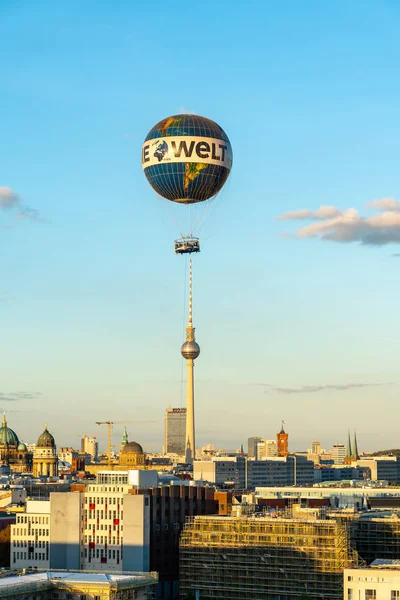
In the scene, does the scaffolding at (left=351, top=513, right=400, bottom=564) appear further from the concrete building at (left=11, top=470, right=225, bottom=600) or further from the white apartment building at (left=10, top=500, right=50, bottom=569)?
the white apartment building at (left=10, top=500, right=50, bottom=569)

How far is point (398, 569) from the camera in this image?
109625 millimetres

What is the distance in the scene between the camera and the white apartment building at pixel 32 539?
146250mm

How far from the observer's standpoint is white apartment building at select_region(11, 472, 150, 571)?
463 feet

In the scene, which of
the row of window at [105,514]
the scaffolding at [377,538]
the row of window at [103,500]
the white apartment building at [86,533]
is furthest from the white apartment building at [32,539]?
the scaffolding at [377,538]

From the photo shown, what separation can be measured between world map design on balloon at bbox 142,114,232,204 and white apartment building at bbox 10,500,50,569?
40.1 m

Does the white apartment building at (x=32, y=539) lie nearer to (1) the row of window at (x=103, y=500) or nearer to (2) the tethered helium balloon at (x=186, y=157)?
(1) the row of window at (x=103, y=500)

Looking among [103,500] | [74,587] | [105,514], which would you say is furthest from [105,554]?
[74,587]

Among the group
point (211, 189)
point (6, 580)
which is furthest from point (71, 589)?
point (211, 189)

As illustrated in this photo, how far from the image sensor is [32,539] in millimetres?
148000

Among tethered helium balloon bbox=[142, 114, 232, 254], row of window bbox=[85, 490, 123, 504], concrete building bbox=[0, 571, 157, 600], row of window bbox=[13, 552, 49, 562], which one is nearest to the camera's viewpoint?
concrete building bbox=[0, 571, 157, 600]

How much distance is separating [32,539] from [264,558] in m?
30.4

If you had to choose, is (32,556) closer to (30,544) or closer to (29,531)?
(30,544)

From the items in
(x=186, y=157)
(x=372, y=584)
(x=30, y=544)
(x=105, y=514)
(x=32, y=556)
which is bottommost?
(x=372, y=584)

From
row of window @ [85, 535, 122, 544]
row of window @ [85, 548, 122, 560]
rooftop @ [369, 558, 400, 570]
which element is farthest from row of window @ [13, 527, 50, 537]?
rooftop @ [369, 558, 400, 570]
